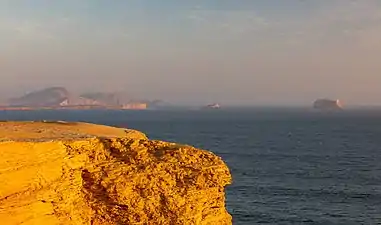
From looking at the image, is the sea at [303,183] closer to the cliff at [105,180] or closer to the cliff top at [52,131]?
the cliff top at [52,131]

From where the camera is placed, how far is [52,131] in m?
25.1

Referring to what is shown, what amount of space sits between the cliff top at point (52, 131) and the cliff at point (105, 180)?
0.19ft

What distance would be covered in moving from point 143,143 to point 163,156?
51.3 inches

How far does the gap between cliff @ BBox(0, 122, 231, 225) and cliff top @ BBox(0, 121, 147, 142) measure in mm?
59

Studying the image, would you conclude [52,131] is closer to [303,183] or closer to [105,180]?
[105,180]

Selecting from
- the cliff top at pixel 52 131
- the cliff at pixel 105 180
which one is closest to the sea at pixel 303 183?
the cliff top at pixel 52 131

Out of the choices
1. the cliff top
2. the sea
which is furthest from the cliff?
the sea

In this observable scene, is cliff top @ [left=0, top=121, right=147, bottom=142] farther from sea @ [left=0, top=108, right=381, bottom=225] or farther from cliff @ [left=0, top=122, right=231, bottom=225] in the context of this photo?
sea @ [left=0, top=108, right=381, bottom=225]

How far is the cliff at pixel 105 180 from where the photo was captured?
19719 mm

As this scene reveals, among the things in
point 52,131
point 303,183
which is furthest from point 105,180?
point 303,183

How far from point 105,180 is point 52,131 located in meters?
4.51

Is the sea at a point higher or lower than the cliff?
lower

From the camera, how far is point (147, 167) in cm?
2330

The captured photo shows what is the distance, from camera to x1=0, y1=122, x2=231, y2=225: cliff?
19719 mm
